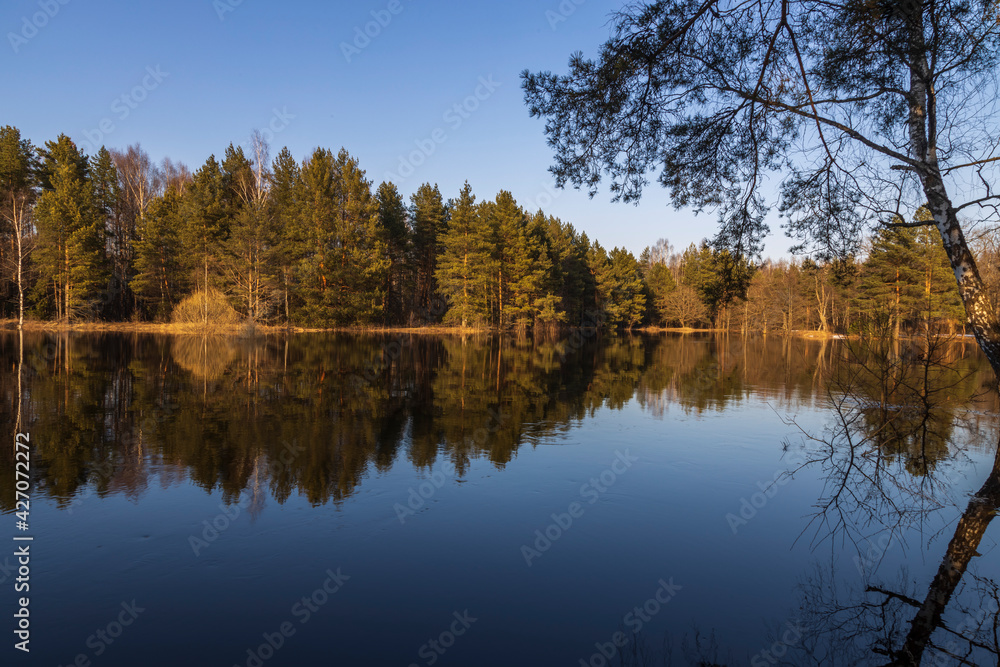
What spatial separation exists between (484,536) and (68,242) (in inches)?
1670

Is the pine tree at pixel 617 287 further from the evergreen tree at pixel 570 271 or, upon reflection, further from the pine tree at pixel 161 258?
the pine tree at pixel 161 258

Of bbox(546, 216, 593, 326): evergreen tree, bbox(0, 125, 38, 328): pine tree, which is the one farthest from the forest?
bbox(546, 216, 593, 326): evergreen tree

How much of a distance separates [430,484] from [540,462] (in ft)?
6.29

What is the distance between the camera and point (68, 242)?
36719 mm

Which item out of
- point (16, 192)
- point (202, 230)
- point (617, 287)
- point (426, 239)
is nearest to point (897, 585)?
point (202, 230)

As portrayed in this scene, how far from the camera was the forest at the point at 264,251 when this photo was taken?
123 ft

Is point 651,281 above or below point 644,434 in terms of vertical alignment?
above

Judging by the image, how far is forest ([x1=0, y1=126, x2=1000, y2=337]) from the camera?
37344 mm

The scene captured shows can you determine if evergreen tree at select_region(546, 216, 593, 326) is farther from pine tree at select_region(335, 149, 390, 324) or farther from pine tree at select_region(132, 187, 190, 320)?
pine tree at select_region(132, 187, 190, 320)

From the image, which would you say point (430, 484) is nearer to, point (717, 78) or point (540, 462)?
point (540, 462)

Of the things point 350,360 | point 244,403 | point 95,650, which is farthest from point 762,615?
point 350,360

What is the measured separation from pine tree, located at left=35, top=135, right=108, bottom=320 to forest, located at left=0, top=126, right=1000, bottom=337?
0.10 metres

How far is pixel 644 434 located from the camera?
1045 cm


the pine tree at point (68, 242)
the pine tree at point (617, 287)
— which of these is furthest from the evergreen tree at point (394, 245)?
the pine tree at point (617, 287)
